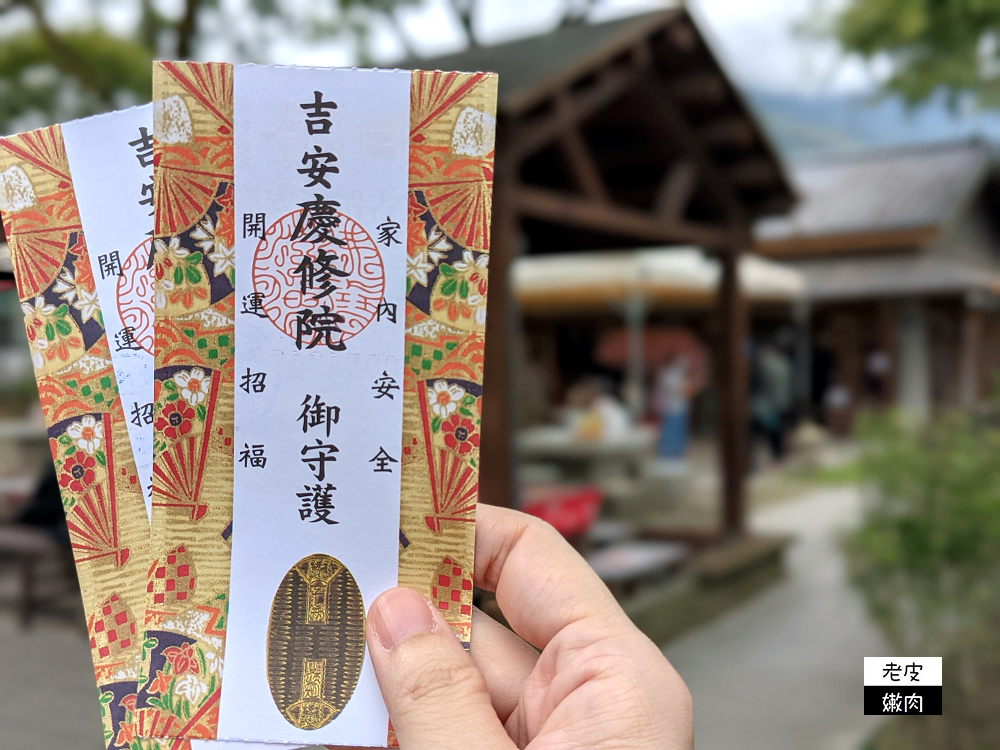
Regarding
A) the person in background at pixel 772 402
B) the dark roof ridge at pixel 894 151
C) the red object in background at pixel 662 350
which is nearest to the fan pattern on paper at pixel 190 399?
the person in background at pixel 772 402

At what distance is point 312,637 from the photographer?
2.57 feet

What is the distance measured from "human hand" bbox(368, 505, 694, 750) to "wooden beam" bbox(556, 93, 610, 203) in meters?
3.20

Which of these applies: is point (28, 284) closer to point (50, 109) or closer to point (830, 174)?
point (50, 109)

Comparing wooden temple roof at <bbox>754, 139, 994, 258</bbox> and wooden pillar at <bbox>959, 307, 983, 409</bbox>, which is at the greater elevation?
wooden temple roof at <bbox>754, 139, 994, 258</bbox>

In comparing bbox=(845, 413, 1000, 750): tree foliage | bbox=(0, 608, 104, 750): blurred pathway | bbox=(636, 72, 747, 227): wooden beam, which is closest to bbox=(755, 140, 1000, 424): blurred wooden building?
bbox=(636, 72, 747, 227): wooden beam

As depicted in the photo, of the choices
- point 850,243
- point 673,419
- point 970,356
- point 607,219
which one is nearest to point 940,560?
point 607,219

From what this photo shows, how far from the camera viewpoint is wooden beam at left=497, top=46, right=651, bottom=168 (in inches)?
143

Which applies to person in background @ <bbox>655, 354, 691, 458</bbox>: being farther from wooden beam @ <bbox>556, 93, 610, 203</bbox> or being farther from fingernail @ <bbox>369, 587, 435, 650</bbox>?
fingernail @ <bbox>369, 587, 435, 650</bbox>

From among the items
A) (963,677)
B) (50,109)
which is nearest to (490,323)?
(963,677)

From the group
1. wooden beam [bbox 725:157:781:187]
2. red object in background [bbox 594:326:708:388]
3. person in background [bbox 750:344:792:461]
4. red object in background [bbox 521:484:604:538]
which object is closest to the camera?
red object in background [bbox 521:484:604:538]

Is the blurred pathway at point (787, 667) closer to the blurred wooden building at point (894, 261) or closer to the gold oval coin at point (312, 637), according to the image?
the gold oval coin at point (312, 637)

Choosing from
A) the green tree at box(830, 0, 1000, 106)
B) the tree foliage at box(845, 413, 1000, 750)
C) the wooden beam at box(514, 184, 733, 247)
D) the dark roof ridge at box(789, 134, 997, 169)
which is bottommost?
the tree foliage at box(845, 413, 1000, 750)

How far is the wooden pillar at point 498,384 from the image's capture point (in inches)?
138

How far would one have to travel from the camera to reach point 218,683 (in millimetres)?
769
